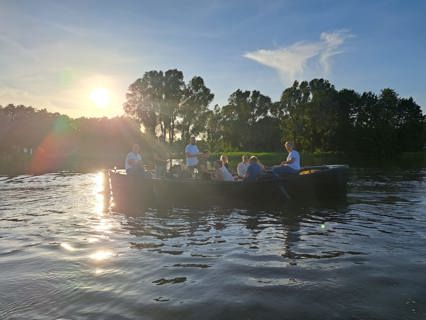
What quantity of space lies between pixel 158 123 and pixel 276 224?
2438 inches

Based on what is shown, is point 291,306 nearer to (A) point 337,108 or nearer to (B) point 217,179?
(B) point 217,179

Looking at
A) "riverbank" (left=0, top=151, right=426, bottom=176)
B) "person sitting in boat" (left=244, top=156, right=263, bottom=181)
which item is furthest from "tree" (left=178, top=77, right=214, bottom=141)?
"person sitting in boat" (left=244, top=156, right=263, bottom=181)

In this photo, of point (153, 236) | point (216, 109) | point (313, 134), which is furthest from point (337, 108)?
point (153, 236)

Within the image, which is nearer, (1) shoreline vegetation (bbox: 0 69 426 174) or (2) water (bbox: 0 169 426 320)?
(2) water (bbox: 0 169 426 320)

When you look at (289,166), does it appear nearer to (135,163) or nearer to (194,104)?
(135,163)

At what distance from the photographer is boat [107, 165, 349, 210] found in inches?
544

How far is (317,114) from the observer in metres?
69.4

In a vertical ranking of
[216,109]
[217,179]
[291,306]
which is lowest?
[291,306]

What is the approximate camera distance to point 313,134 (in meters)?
72.7

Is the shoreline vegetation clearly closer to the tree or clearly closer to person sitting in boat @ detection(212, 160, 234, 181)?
the tree

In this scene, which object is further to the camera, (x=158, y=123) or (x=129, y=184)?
(x=158, y=123)

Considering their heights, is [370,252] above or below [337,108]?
below

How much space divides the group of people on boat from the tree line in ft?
173

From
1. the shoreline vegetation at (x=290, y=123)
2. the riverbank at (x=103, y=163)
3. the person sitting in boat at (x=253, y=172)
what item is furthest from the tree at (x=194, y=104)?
the person sitting in boat at (x=253, y=172)
